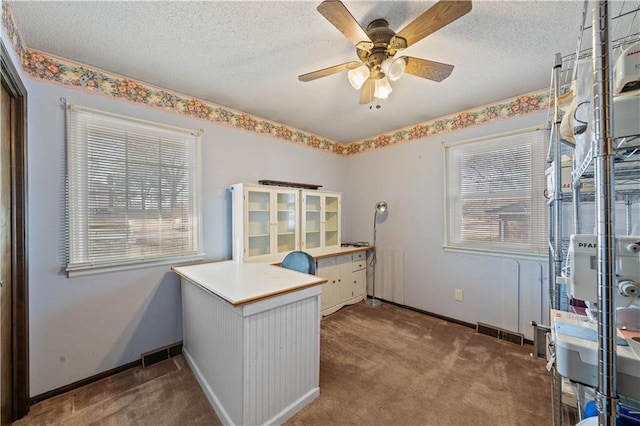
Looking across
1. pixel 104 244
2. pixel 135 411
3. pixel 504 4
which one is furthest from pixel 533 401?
pixel 104 244

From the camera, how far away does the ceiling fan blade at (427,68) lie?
1535mm

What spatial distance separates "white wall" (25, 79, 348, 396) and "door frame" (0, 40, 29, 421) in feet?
0.31

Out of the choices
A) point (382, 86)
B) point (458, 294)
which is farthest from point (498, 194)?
point (382, 86)

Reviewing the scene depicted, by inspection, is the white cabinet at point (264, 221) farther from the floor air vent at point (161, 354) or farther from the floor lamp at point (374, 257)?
the floor lamp at point (374, 257)

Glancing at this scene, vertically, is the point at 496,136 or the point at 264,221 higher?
the point at 496,136

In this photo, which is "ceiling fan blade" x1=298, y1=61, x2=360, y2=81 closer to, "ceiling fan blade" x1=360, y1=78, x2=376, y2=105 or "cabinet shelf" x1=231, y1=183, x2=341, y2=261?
"ceiling fan blade" x1=360, y1=78, x2=376, y2=105

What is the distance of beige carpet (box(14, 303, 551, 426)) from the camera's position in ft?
5.30

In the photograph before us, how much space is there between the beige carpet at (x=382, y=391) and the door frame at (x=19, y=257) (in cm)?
21

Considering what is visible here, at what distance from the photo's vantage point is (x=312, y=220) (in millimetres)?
3355

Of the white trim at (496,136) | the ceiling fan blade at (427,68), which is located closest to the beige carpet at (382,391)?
the white trim at (496,136)

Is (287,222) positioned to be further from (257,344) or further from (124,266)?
(257,344)

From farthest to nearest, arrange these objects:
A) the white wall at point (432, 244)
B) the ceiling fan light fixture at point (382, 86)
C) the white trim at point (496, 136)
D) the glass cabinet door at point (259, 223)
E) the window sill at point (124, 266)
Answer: the glass cabinet door at point (259, 223) → the white wall at point (432, 244) → the white trim at point (496, 136) → the window sill at point (124, 266) → the ceiling fan light fixture at point (382, 86)

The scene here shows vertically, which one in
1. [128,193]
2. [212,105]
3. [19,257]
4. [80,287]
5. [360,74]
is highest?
[212,105]

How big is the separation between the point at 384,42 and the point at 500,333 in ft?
9.39
